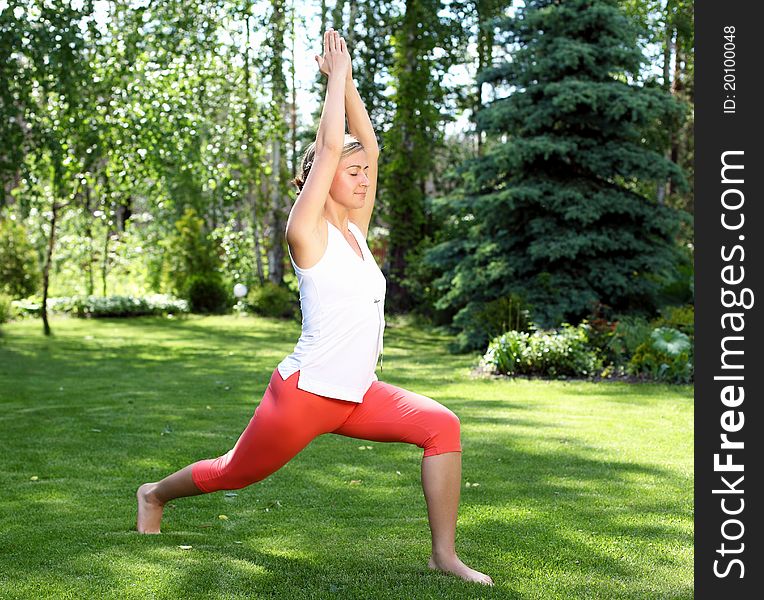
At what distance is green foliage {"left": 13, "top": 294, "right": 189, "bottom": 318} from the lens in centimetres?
2028

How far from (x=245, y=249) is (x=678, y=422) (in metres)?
15.8

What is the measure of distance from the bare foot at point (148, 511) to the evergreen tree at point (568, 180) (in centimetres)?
914

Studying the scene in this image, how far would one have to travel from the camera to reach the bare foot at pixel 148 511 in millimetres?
4332

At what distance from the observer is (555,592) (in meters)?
3.67

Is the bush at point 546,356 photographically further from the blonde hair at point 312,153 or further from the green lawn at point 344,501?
the blonde hair at point 312,153

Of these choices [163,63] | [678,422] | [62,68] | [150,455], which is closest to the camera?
[150,455]

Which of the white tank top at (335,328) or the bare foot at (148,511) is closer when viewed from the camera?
the white tank top at (335,328)

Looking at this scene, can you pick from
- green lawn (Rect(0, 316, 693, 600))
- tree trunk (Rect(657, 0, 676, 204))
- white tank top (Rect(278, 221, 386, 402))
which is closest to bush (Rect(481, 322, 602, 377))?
green lawn (Rect(0, 316, 693, 600))

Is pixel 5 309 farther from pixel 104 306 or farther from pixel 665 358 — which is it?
pixel 665 358

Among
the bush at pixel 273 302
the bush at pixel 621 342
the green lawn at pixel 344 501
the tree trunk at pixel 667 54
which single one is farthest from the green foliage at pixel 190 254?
the bush at pixel 621 342

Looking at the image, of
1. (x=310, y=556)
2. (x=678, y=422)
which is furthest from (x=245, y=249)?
(x=310, y=556)

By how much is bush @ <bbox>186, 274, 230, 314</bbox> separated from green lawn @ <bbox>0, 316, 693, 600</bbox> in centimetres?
1076
